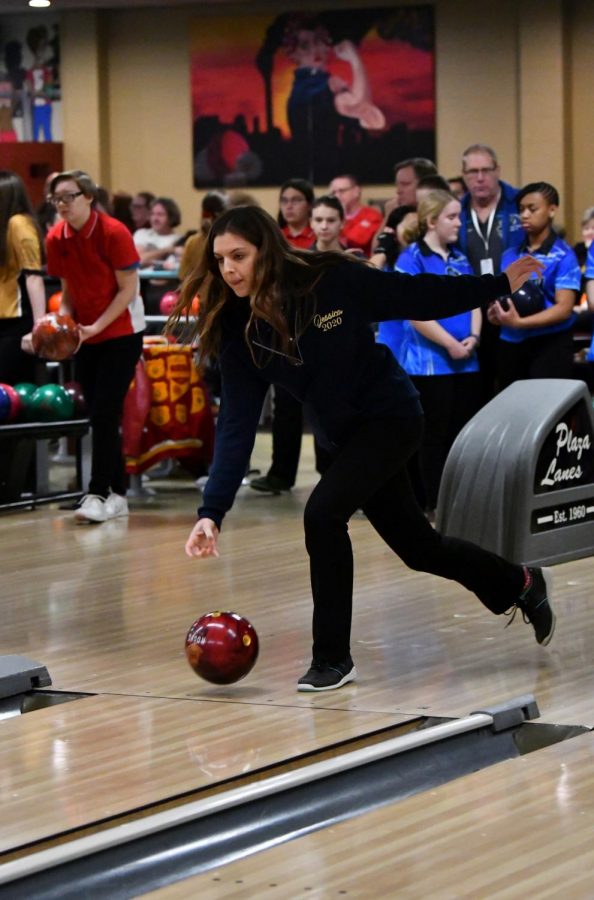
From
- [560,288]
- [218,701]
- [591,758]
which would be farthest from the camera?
[560,288]

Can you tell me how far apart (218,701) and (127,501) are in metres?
4.09

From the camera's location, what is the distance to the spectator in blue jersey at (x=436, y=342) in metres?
7.04

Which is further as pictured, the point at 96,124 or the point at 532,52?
the point at 96,124

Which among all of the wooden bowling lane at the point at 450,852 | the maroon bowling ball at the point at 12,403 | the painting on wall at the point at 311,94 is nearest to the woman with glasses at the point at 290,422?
the maroon bowling ball at the point at 12,403

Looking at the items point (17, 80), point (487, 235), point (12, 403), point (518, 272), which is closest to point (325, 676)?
point (518, 272)

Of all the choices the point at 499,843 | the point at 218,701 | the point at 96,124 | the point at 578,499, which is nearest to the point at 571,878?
the point at 499,843

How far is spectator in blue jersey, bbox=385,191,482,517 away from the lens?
7035 millimetres

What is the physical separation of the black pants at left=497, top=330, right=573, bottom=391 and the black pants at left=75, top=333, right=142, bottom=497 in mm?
1674

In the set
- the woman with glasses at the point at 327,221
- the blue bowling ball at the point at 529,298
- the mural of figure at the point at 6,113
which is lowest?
the blue bowling ball at the point at 529,298

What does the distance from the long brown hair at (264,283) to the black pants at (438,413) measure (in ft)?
Result: 9.67

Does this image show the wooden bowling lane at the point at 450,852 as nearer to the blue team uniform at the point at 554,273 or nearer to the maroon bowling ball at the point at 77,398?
the blue team uniform at the point at 554,273

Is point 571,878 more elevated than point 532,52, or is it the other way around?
point 532,52

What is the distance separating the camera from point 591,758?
3559 mm

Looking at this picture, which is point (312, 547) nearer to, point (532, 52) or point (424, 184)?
point (424, 184)
